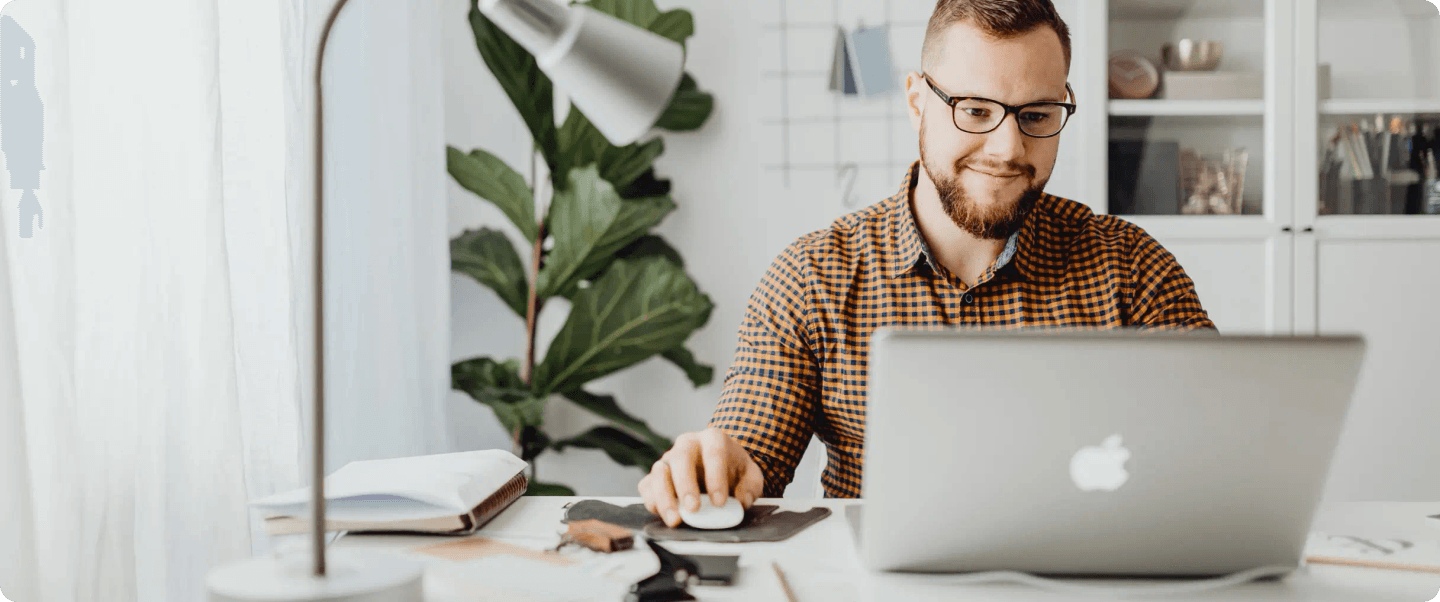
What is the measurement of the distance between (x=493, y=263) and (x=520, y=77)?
17.2 inches

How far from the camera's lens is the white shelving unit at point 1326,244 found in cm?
246

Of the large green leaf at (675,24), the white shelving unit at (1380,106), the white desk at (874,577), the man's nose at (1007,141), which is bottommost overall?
the white desk at (874,577)

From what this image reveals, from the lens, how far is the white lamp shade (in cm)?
71

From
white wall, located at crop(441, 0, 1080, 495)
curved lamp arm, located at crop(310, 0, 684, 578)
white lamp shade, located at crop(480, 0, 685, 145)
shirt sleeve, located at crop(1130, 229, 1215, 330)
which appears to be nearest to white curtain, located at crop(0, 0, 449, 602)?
curved lamp arm, located at crop(310, 0, 684, 578)

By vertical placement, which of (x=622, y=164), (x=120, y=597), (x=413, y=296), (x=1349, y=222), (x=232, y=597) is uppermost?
(x=622, y=164)

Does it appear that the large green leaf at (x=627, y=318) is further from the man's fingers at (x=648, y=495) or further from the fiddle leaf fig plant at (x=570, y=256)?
the man's fingers at (x=648, y=495)

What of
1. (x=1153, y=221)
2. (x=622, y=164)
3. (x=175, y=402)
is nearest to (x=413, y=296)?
(x=622, y=164)

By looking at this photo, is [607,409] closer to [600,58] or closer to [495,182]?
[495,182]

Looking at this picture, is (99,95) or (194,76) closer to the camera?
(99,95)

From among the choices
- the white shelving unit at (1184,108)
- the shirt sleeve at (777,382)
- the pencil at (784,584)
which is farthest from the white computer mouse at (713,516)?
the white shelving unit at (1184,108)

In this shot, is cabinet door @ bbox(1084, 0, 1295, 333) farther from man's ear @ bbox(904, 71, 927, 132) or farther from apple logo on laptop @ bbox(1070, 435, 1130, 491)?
apple logo on laptop @ bbox(1070, 435, 1130, 491)

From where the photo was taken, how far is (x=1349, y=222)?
96.8 inches

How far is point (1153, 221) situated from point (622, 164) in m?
1.30

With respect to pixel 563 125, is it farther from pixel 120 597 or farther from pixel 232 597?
pixel 232 597
